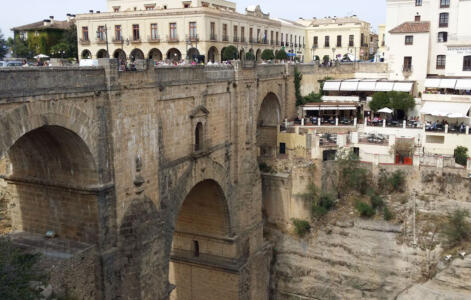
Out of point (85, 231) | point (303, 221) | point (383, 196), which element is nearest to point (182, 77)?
point (85, 231)

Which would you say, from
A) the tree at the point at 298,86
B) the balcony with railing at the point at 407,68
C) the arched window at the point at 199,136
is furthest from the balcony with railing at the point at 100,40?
the balcony with railing at the point at 407,68

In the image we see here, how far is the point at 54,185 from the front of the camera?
15.0m

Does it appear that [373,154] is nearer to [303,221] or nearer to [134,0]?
[303,221]

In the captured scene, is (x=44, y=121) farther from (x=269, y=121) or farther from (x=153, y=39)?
(x=153, y=39)

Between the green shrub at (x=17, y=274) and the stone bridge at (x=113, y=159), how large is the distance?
3.19 feet

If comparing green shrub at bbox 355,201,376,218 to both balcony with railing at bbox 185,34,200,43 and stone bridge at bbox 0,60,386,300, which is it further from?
balcony with railing at bbox 185,34,200,43

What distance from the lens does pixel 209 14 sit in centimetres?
3941

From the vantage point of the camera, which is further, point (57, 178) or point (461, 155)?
point (461, 155)

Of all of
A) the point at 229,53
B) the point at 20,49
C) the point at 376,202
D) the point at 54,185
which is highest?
the point at 20,49

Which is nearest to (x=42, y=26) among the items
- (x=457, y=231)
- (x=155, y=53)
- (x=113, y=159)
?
(x=155, y=53)

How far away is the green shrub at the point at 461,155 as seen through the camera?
1091 inches

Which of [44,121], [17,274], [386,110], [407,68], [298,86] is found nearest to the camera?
[17,274]

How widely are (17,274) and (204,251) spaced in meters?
13.3

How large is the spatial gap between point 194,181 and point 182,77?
13.5 ft
